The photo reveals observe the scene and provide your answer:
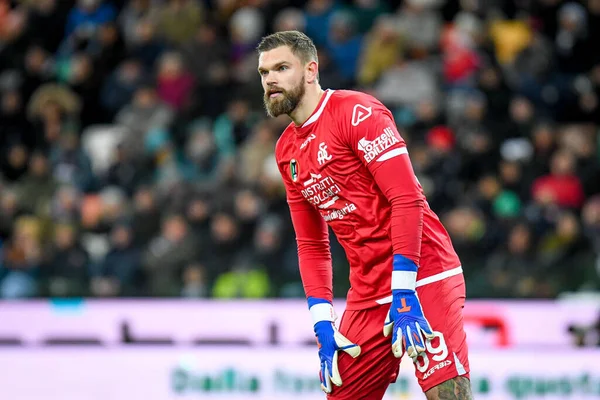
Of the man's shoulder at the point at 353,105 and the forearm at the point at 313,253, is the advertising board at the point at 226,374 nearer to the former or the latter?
the forearm at the point at 313,253

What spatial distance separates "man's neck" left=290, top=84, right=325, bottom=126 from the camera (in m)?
4.82

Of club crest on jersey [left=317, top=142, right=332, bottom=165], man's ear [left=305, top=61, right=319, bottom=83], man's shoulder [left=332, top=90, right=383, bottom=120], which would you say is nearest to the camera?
man's shoulder [left=332, top=90, right=383, bottom=120]

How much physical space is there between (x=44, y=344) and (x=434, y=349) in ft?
18.9

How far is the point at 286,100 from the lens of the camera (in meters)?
4.75

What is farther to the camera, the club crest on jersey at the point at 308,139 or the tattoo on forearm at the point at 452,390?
the club crest on jersey at the point at 308,139

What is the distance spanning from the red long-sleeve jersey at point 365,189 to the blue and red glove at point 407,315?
7cm

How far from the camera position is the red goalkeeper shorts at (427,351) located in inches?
178

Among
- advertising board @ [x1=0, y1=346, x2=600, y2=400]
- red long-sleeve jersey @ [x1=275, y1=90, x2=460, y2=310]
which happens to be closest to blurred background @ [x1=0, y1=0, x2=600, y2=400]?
advertising board @ [x1=0, y1=346, x2=600, y2=400]

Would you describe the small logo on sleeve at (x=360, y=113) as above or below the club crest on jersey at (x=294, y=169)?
above

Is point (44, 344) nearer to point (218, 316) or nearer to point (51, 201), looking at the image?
point (218, 316)

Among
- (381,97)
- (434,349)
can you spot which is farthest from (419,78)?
(434,349)

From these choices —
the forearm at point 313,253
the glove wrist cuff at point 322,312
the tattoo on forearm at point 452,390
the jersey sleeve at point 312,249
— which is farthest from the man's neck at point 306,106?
the tattoo on forearm at point 452,390

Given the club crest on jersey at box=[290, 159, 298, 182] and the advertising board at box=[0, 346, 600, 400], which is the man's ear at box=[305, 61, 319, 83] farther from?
the advertising board at box=[0, 346, 600, 400]

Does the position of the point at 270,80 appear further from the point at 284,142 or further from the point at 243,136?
the point at 243,136
